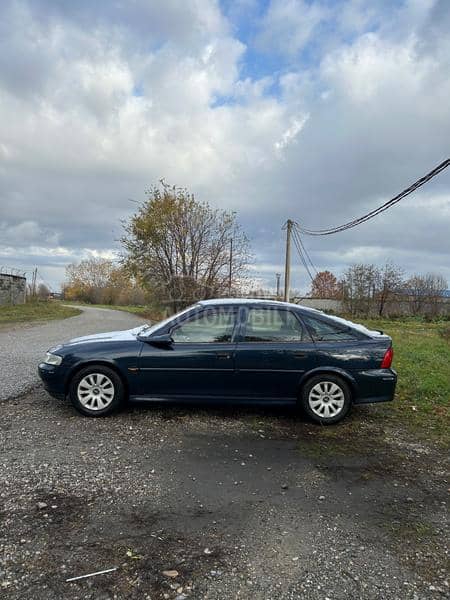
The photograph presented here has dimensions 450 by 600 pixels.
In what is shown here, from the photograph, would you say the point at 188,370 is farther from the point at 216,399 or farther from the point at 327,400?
A: the point at 327,400

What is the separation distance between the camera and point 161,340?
5129mm

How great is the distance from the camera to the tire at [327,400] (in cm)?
504

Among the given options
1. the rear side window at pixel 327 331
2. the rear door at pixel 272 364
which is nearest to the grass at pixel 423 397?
the rear side window at pixel 327 331

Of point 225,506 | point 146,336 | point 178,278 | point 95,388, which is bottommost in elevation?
point 225,506

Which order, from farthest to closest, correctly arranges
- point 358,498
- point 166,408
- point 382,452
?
point 166,408 < point 382,452 < point 358,498

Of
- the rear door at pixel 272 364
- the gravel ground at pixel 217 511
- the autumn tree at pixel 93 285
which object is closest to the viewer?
the gravel ground at pixel 217 511

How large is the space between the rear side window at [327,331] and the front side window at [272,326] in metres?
0.12

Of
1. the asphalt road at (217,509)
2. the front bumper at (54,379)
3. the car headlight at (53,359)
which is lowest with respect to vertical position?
the asphalt road at (217,509)

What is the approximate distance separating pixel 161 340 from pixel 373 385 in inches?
108

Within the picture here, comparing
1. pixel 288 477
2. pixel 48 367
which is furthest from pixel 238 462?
pixel 48 367

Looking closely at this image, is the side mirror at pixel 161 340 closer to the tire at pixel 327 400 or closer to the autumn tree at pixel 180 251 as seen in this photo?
the tire at pixel 327 400

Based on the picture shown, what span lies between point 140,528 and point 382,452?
2.76 metres

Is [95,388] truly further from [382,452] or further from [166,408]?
[382,452]

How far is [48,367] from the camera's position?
5172 millimetres
